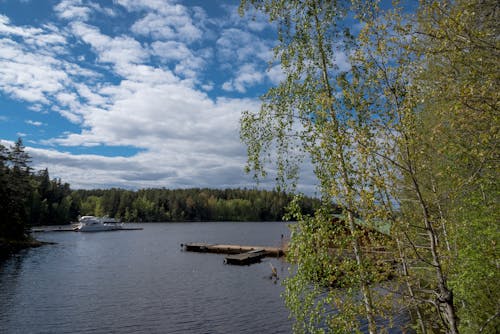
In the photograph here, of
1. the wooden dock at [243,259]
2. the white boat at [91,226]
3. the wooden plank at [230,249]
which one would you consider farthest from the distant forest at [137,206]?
the wooden dock at [243,259]

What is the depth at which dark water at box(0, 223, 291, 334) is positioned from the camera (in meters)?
21.1

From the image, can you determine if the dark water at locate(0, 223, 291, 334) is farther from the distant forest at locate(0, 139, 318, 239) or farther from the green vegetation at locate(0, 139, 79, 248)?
the distant forest at locate(0, 139, 318, 239)

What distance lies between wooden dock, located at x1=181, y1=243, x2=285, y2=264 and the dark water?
204cm

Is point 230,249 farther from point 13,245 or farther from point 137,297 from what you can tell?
point 13,245

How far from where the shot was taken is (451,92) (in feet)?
20.4

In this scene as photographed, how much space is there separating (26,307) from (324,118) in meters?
27.1

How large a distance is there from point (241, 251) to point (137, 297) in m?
29.6

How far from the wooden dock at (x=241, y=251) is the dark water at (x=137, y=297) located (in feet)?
6.70

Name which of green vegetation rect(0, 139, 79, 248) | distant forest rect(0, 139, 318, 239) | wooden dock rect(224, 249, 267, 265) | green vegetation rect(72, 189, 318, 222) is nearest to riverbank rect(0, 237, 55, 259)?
green vegetation rect(0, 139, 79, 248)

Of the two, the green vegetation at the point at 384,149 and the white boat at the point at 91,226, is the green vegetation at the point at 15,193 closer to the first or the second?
the white boat at the point at 91,226

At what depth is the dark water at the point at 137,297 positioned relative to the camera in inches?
832

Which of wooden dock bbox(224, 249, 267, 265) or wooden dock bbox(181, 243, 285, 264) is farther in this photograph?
wooden dock bbox(181, 243, 285, 264)

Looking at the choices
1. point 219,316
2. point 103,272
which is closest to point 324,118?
point 219,316

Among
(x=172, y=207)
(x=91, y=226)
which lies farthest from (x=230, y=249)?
(x=172, y=207)
